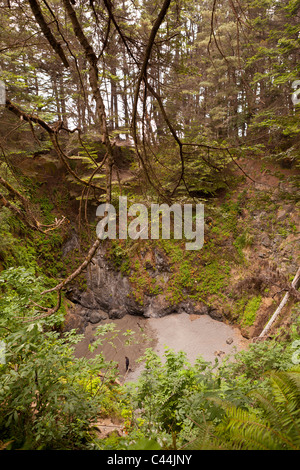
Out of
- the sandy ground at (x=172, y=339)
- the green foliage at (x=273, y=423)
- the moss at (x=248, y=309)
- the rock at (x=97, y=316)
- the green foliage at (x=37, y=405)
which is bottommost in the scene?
the sandy ground at (x=172, y=339)

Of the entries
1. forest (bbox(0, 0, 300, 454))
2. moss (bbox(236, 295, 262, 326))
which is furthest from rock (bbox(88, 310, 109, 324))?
moss (bbox(236, 295, 262, 326))

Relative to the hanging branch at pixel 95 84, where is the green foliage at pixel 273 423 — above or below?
below

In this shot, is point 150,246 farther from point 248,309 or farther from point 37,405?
point 37,405

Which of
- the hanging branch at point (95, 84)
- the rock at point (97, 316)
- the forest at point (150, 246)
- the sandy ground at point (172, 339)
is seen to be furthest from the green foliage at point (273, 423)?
the rock at point (97, 316)

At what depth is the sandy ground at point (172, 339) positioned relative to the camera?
20.9 ft

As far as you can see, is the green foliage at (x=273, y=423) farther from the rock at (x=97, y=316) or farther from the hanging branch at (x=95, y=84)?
the rock at (x=97, y=316)

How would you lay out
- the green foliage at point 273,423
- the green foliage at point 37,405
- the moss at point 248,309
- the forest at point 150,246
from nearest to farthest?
the green foliage at point 273,423 < the green foliage at point 37,405 < the forest at point 150,246 < the moss at point 248,309

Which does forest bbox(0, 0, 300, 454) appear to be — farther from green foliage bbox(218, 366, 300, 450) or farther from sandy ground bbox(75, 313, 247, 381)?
green foliage bbox(218, 366, 300, 450)

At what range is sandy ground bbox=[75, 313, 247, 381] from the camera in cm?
636

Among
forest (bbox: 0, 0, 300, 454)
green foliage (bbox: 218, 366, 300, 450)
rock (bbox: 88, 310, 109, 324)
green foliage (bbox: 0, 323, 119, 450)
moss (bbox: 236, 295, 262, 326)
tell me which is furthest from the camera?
rock (bbox: 88, 310, 109, 324)

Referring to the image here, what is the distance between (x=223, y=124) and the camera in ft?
34.3

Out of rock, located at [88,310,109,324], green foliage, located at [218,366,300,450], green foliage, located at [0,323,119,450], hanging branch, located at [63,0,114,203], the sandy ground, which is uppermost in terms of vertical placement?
hanging branch, located at [63,0,114,203]
